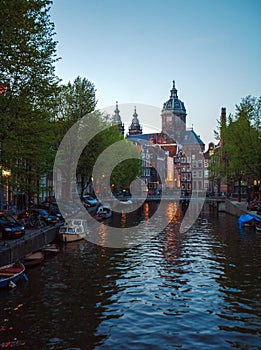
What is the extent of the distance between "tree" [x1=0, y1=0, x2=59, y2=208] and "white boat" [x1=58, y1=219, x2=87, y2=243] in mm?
8965

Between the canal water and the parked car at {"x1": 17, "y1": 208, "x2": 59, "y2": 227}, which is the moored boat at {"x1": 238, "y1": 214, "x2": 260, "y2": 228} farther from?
the parked car at {"x1": 17, "y1": 208, "x2": 59, "y2": 227}

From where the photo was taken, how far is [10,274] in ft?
75.7

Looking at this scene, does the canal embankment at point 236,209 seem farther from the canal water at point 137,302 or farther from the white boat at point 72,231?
the canal water at point 137,302

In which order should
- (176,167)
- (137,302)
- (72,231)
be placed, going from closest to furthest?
(137,302), (72,231), (176,167)

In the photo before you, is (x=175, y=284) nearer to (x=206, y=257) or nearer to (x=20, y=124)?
(x=206, y=257)

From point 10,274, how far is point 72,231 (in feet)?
56.9

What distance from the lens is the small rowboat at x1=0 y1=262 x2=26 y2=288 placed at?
22.4 m

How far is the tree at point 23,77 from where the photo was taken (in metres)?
25.1

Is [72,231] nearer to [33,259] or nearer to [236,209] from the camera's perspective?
[33,259]

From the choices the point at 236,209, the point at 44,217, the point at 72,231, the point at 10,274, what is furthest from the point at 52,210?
the point at 236,209

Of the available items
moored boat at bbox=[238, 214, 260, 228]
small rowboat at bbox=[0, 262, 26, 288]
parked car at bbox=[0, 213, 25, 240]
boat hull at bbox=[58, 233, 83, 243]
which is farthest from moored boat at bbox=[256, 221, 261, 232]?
small rowboat at bbox=[0, 262, 26, 288]

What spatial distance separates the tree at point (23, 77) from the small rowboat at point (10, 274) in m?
7.08

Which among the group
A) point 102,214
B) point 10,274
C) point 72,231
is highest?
point 102,214

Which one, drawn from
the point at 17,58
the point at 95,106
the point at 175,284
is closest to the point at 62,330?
the point at 175,284
